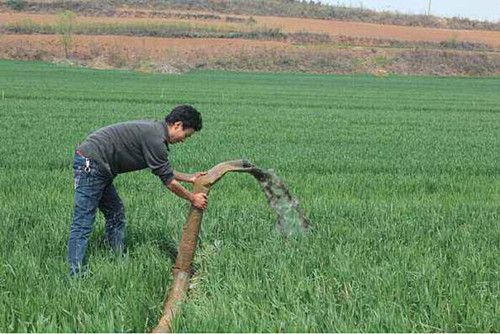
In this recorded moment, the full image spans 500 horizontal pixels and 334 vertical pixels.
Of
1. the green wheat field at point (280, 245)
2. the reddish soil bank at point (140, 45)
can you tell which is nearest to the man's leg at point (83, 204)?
the green wheat field at point (280, 245)

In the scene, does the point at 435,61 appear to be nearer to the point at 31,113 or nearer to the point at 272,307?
the point at 31,113

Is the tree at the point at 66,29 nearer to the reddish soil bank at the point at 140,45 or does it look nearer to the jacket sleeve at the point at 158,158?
the reddish soil bank at the point at 140,45

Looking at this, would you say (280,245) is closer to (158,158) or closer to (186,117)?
(158,158)

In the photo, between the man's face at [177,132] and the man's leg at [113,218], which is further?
the man's leg at [113,218]

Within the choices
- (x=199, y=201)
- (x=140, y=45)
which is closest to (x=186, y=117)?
(x=199, y=201)

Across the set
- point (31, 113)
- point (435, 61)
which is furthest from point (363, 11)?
point (31, 113)

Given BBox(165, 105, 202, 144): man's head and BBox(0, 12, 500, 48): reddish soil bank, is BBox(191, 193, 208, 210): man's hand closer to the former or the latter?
BBox(165, 105, 202, 144): man's head

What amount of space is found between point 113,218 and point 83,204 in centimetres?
65

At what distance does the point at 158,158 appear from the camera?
5586 mm

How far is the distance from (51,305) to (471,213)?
5.17m

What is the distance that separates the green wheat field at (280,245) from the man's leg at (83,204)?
155 mm

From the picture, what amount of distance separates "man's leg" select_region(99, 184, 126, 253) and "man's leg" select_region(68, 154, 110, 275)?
48 centimetres

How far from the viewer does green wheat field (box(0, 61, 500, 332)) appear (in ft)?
14.6

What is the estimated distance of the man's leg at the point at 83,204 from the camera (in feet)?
19.1
